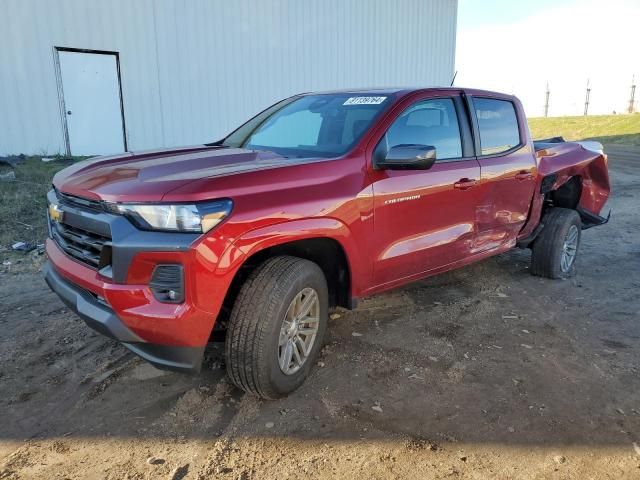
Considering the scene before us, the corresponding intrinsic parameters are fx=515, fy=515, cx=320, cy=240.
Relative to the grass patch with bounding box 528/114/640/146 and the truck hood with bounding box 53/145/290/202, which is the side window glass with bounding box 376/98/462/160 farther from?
the grass patch with bounding box 528/114/640/146

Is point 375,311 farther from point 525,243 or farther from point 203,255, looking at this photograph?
point 203,255

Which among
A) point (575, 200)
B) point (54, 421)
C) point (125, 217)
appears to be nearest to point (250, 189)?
point (125, 217)

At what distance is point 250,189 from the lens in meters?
2.60

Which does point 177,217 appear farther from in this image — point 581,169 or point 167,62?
point 167,62

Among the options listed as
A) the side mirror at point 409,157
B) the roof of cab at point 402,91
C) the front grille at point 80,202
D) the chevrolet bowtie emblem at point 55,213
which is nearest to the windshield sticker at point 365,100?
the roof of cab at point 402,91

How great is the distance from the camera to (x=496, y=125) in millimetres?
4469

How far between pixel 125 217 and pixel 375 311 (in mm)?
2376

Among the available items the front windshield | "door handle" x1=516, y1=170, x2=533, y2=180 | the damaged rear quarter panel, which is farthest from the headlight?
the damaged rear quarter panel

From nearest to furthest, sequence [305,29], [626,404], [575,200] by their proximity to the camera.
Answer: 1. [626,404]
2. [575,200]
3. [305,29]

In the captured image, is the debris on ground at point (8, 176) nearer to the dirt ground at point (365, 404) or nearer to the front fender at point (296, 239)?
the dirt ground at point (365, 404)

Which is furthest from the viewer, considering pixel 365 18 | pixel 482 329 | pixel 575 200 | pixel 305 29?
pixel 365 18

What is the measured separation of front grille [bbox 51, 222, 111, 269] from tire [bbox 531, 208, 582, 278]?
13.7 feet

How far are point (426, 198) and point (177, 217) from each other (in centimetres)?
181

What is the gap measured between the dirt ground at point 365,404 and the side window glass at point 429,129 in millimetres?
1366
